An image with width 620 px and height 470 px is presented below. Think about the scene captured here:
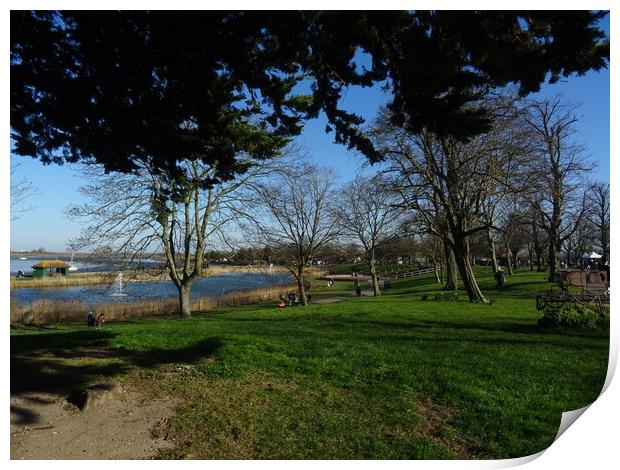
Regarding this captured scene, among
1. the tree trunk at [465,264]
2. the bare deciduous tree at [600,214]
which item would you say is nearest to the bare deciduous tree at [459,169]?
the tree trunk at [465,264]

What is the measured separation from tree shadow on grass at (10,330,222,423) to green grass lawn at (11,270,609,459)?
3 cm

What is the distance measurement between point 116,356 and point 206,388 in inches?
83.2

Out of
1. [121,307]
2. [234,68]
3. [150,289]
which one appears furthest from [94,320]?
[234,68]

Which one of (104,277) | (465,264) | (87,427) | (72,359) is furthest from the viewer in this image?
(465,264)

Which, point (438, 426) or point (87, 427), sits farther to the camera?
point (438, 426)

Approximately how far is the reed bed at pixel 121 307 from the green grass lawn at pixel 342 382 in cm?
223

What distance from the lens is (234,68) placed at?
14.0ft

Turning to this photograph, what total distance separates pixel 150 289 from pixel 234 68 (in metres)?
13.1

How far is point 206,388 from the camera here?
455 cm

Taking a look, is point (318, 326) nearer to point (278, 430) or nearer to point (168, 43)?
point (278, 430)

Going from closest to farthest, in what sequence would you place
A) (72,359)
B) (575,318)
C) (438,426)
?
1. (438,426)
2. (72,359)
3. (575,318)

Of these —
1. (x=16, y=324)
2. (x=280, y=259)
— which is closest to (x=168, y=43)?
(x=16, y=324)

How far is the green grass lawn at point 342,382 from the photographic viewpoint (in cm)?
350

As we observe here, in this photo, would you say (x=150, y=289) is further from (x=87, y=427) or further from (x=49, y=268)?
(x=87, y=427)
